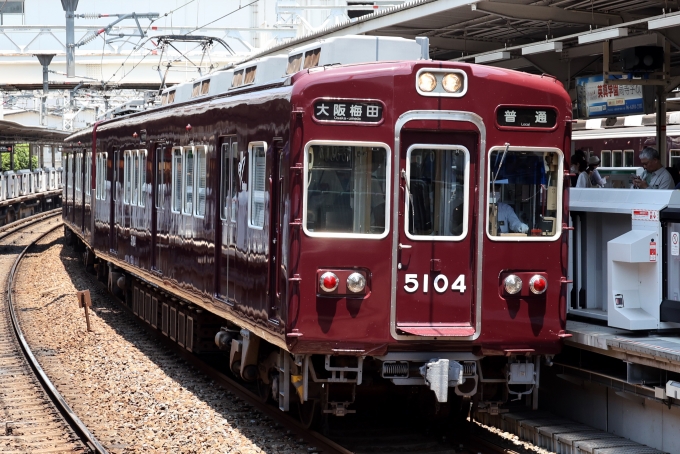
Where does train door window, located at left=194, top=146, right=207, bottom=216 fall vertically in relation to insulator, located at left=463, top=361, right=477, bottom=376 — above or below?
above

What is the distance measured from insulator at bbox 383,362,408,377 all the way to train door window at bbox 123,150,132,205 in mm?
7841

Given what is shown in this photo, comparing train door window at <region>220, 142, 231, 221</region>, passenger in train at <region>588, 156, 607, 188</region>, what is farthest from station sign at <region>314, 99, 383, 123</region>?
passenger in train at <region>588, 156, 607, 188</region>

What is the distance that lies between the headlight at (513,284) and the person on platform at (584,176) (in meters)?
3.16

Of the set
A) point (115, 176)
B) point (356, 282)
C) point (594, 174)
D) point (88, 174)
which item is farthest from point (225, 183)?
point (88, 174)

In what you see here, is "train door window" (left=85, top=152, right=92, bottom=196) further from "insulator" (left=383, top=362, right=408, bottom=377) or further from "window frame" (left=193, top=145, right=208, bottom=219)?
"insulator" (left=383, top=362, right=408, bottom=377)

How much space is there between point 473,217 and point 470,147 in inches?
19.9

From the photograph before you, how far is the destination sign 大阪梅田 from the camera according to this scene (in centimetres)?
764

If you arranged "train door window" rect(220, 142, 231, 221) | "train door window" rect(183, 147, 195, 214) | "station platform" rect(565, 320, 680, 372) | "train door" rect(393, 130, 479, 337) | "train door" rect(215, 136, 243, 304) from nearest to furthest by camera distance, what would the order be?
"station platform" rect(565, 320, 680, 372), "train door" rect(393, 130, 479, 337), "train door" rect(215, 136, 243, 304), "train door window" rect(220, 142, 231, 221), "train door window" rect(183, 147, 195, 214)

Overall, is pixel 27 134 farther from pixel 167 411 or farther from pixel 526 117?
pixel 526 117

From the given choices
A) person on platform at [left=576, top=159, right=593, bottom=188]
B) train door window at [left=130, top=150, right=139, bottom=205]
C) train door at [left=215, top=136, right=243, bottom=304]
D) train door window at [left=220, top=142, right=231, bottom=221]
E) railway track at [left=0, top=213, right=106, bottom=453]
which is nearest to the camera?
railway track at [left=0, top=213, right=106, bottom=453]

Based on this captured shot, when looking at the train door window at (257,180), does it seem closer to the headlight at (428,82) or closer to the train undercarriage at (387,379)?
the train undercarriage at (387,379)

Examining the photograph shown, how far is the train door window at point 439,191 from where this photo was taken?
7.53m

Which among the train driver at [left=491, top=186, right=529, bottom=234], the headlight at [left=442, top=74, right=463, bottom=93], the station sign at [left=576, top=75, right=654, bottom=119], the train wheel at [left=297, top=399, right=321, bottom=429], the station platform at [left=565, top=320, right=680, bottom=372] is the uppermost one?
the station sign at [left=576, top=75, right=654, bottom=119]

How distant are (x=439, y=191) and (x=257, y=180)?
166cm
